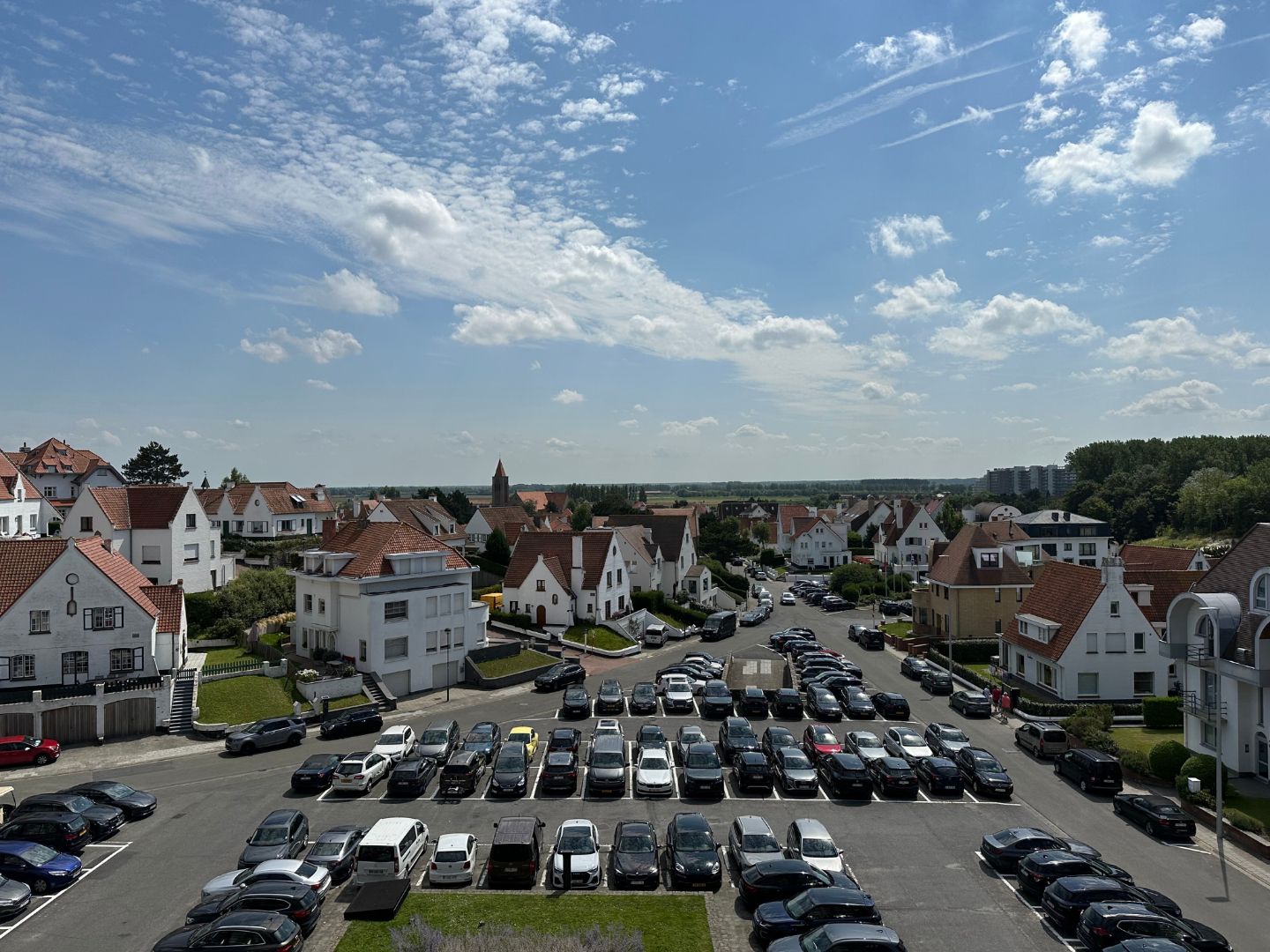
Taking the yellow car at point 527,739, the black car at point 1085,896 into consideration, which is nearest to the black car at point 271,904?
the yellow car at point 527,739

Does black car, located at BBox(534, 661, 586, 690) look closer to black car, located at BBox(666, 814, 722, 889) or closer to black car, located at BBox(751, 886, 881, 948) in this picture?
black car, located at BBox(666, 814, 722, 889)

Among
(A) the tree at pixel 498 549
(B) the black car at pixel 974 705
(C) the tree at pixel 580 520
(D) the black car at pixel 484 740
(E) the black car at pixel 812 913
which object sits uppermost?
(C) the tree at pixel 580 520

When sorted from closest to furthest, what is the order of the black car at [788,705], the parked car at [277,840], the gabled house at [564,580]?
the parked car at [277,840] < the black car at [788,705] < the gabled house at [564,580]

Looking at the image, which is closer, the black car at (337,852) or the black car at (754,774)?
the black car at (337,852)

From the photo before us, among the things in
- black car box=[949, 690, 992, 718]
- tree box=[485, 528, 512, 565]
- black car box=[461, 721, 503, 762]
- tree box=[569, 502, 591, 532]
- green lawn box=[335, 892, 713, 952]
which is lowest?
black car box=[949, 690, 992, 718]

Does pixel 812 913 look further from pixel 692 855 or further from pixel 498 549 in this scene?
pixel 498 549

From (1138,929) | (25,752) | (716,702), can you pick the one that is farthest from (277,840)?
(716,702)

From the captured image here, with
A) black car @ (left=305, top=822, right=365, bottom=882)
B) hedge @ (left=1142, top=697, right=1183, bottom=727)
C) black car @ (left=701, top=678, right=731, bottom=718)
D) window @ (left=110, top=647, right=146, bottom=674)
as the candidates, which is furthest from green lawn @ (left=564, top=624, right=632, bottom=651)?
black car @ (left=305, top=822, right=365, bottom=882)

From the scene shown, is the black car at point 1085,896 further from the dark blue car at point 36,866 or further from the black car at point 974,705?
the dark blue car at point 36,866
